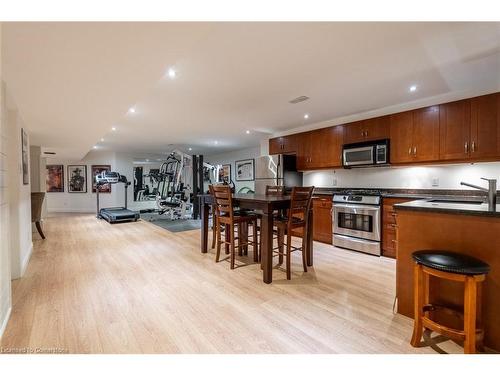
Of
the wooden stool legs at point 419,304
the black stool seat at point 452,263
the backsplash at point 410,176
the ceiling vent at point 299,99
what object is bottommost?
the wooden stool legs at point 419,304

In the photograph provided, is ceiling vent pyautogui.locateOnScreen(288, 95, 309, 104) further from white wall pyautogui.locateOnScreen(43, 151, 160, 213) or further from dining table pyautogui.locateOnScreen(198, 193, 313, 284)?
white wall pyautogui.locateOnScreen(43, 151, 160, 213)

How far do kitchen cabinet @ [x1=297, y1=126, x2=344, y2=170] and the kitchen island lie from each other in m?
2.70

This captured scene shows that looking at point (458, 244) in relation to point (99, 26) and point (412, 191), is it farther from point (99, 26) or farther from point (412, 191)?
point (99, 26)

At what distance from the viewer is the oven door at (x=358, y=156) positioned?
3984 mm

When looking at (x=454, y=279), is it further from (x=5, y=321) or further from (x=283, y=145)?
(x=283, y=145)

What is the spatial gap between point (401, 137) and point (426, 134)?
0.32 m

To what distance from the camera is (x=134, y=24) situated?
1382 millimetres

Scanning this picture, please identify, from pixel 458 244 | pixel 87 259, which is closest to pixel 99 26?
pixel 458 244

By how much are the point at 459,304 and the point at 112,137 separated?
23.7ft

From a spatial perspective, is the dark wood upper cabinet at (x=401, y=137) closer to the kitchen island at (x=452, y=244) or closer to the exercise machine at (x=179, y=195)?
the kitchen island at (x=452, y=244)

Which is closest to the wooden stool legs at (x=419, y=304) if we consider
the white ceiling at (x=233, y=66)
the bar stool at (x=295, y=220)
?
the bar stool at (x=295, y=220)

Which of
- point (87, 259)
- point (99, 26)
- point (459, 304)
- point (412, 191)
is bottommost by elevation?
point (87, 259)

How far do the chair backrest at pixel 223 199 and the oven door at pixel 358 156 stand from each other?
2383 millimetres

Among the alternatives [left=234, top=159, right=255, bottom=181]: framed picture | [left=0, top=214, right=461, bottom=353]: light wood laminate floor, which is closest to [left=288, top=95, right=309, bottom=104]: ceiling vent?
[left=0, top=214, right=461, bottom=353]: light wood laminate floor
